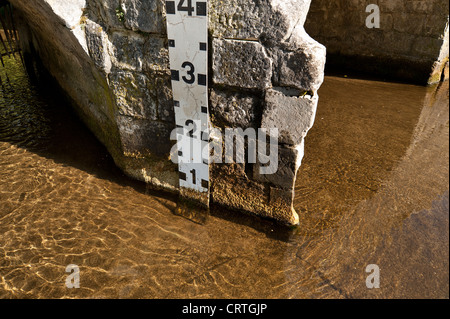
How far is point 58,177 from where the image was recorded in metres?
2.91

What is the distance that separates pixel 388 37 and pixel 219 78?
5344 millimetres

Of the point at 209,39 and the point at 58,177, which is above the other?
the point at 209,39

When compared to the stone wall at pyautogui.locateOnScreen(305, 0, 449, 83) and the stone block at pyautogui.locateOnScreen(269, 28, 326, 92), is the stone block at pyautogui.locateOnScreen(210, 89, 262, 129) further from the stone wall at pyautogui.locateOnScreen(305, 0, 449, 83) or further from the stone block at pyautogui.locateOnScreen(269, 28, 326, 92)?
the stone wall at pyautogui.locateOnScreen(305, 0, 449, 83)

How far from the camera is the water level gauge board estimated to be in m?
2.03

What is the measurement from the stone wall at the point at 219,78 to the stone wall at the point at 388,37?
4952 millimetres

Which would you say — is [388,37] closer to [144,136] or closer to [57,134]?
[144,136]

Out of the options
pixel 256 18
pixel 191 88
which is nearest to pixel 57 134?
pixel 191 88

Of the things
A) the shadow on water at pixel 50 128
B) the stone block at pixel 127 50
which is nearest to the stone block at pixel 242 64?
Result: the stone block at pixel 127 50

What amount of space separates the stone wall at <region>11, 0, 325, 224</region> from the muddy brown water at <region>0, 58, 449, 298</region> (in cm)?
28

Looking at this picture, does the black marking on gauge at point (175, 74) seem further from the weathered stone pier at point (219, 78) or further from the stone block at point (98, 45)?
the stone block at point (98, 45)
